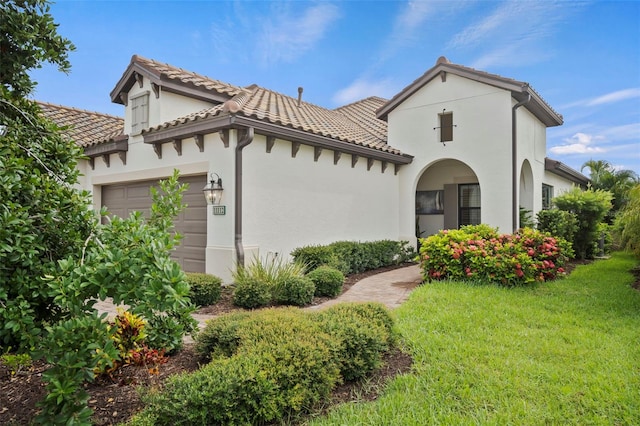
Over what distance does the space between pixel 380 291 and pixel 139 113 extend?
8.12 m

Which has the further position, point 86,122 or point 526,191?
point 86,122

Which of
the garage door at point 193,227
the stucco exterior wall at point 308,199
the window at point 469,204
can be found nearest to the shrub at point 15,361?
the stucco exterior wall at point 308,199

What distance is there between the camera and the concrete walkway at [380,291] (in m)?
7.00

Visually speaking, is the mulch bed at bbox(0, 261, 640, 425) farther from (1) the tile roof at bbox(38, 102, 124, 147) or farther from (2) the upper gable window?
(1) the tile roof at bbox(38, 102, 124, 147)

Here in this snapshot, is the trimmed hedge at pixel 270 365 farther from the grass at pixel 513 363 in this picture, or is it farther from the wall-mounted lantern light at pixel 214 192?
the wall-mounted lantern light at pixel 214 192

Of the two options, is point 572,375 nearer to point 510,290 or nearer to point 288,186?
point 510,290

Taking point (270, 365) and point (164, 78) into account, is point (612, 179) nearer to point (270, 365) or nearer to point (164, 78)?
point (164, 78)

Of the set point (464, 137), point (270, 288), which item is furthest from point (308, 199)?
point (464, 137)

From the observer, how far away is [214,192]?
8367 mm

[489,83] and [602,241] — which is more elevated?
[489,83]

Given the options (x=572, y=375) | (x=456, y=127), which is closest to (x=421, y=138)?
(x=456, y=127)

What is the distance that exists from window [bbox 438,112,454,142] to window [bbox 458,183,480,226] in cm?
240

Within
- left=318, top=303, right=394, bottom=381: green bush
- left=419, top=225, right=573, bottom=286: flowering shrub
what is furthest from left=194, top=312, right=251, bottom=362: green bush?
left=419, top=225, right=573, bottom=286: flowering shrub

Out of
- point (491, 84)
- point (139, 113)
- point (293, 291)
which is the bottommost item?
point (293, 291)
